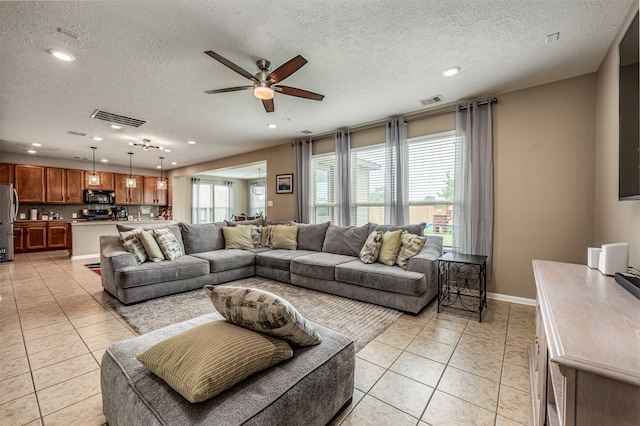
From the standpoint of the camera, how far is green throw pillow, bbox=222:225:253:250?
187 inches

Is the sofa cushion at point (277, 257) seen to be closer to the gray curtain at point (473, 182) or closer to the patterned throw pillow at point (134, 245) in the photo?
the patterned throw pillow at point (134, 245)

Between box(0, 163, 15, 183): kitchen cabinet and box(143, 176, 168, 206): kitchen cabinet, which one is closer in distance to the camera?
box(0, 163, 15, 183): kitchen cabinet

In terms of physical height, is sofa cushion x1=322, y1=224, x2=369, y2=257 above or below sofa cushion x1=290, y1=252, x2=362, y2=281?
above

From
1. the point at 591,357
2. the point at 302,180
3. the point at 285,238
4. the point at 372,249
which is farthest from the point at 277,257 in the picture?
the point at 591,357

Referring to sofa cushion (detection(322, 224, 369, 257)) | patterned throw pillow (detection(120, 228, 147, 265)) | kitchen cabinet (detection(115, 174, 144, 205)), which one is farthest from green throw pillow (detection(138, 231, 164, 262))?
kitchen cabinet (detection(115, 174, 144, 205))

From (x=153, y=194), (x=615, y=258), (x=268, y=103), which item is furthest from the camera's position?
(x=153, y=194)

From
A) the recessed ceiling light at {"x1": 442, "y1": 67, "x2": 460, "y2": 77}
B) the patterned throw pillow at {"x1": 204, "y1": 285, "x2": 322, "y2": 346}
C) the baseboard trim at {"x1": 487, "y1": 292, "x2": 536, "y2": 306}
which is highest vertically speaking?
the recessed ceiling light at {"x1": 442, "y1": 67, "x2": 460, "y2": 77}

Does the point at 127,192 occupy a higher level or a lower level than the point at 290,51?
lower

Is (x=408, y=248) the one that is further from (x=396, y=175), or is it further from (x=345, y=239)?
(x=396, y=175)

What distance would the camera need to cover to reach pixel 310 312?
2.99 m

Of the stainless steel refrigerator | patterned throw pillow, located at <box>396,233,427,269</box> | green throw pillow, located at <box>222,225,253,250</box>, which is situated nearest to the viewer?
patterned throw pillow, located at <box>396,233,427,269</box>

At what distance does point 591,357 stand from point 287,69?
8.29ft

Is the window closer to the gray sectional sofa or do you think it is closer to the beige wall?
the gray sectional sofa

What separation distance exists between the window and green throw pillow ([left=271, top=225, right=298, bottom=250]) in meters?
0.68
